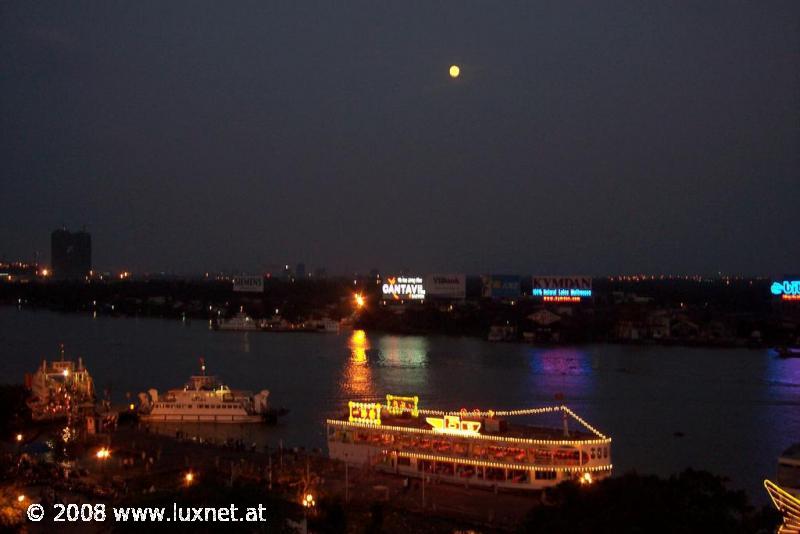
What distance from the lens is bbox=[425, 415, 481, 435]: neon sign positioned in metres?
5.75

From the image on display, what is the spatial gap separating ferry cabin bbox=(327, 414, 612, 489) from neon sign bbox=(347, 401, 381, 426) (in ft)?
0.24

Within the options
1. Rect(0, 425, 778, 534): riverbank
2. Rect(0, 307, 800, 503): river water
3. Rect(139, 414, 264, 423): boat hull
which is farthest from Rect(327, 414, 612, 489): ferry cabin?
Rect(139, 414, 264, 423): boat hull

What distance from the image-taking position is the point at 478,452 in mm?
5625

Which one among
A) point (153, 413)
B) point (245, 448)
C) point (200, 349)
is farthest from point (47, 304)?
point (245, 448)

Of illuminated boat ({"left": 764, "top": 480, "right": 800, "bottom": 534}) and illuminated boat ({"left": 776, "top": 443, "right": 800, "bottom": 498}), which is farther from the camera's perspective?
illuminated boat ({"left": 776, "top": 443, "right": 800, "bottom": 498})

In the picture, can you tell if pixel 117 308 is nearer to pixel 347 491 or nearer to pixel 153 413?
pixel 153 413

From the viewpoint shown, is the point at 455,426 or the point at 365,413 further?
the point at 365,413

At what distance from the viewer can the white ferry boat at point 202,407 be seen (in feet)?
28.0

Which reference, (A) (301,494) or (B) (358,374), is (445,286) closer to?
(B) (358,374)

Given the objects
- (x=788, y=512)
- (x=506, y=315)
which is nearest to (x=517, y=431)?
(x=788, y=512)

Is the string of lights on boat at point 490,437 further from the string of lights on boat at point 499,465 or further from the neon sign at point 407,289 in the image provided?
the neon sign at point 407,289

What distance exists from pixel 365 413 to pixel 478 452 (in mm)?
1044

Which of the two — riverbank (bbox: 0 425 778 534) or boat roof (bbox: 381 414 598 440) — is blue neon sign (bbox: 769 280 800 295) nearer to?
boat roof (bbox: 381 414 598 440)

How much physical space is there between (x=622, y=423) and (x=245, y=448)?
3.56 meters
